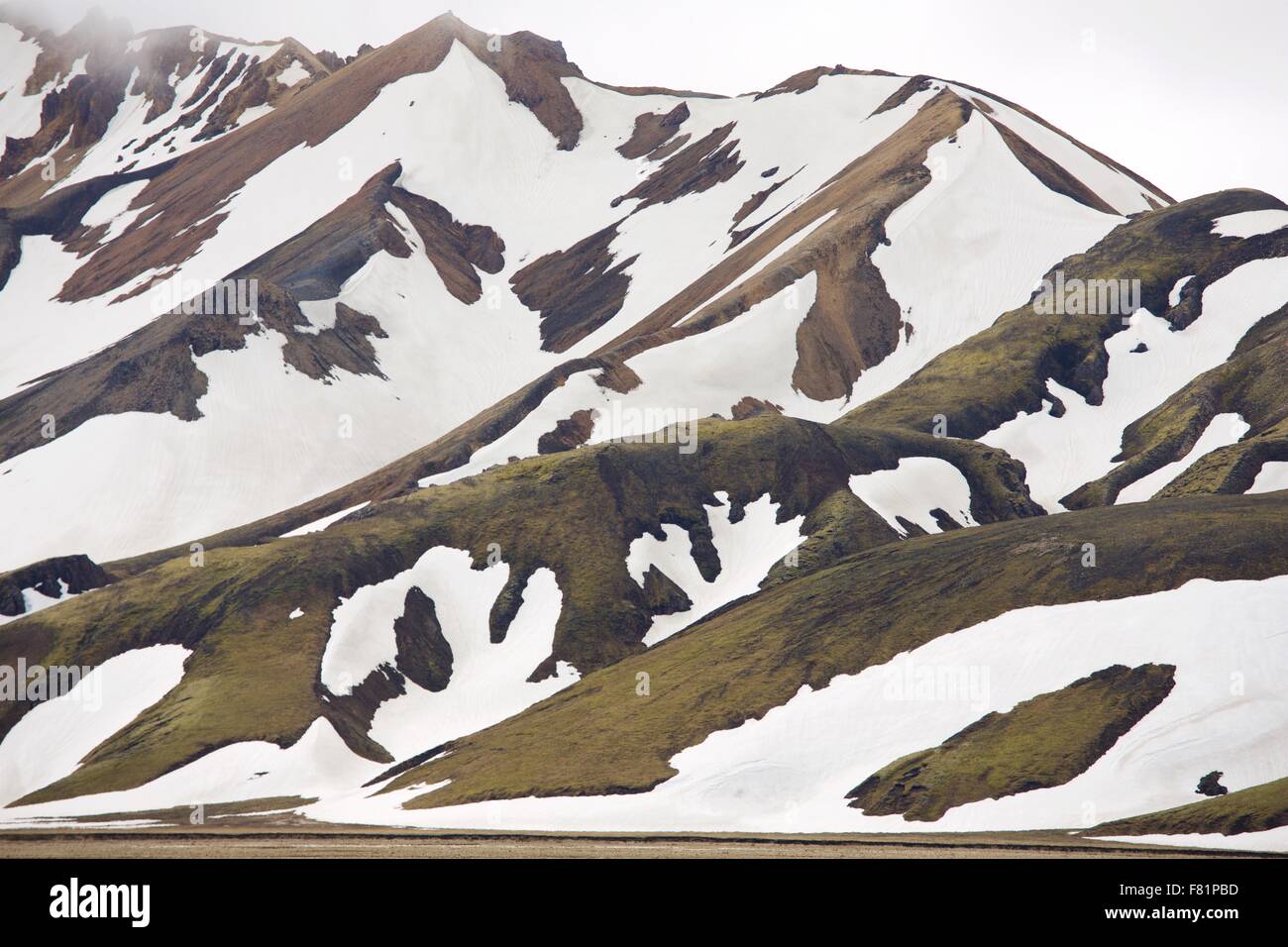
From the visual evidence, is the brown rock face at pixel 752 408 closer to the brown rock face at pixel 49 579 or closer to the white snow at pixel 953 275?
the white snow at pixel 953 275

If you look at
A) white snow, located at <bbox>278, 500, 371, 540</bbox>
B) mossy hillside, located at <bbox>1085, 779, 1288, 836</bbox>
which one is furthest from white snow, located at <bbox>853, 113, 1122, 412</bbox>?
mossy hillside, located at <bbox>1085, 779, 1288, 836</bbox>

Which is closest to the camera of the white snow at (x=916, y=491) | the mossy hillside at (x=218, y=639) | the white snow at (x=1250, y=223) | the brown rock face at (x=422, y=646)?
the mossy hillside at (x=218, y=639)

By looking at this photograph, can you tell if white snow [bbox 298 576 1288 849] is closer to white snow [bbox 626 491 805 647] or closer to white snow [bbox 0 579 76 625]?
white snow [bbox 626 491 805 647]

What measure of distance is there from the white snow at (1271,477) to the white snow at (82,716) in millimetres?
92762

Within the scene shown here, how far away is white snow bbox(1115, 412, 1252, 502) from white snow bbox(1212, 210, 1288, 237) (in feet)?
147

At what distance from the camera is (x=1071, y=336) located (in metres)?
175

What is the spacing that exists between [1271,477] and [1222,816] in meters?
67.2

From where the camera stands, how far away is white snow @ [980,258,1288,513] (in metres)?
157

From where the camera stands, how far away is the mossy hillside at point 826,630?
9888cm

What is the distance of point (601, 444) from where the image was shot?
492ft

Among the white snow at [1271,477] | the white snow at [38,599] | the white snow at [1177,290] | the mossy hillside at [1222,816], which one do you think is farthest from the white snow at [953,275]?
the mossy hillside at [1222,816]
